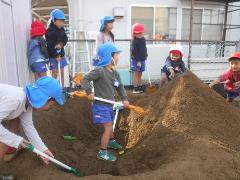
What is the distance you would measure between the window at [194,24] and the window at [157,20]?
37cm

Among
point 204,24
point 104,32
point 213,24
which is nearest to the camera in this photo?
point 104,32

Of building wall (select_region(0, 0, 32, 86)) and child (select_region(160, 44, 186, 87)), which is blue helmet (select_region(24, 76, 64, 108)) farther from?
child (select_region(160, 44, 186, 87))

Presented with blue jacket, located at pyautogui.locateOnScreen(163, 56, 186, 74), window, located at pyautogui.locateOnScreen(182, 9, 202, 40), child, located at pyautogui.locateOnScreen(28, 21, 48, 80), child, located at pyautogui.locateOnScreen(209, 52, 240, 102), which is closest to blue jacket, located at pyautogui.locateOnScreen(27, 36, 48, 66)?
child, located at pyautogui.locateOnScreen(28, 21, 48, 80)

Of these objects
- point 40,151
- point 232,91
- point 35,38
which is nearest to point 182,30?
point 232,91

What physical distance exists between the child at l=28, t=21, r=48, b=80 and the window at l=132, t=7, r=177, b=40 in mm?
4928

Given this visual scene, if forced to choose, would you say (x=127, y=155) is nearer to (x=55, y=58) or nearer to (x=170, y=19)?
(x=55, y=58)

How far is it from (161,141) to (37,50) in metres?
3.11

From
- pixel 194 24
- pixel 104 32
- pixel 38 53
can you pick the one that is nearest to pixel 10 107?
pixel 38 53

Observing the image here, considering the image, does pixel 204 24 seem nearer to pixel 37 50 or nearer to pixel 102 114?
pixel 37 50

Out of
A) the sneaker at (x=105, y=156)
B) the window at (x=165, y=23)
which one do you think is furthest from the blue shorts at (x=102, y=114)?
the window at (x=165, y=23)

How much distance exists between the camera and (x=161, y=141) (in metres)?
3.73

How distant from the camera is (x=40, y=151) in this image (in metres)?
3.06

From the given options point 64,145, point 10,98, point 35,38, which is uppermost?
point 35,38

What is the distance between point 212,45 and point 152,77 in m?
2.50
